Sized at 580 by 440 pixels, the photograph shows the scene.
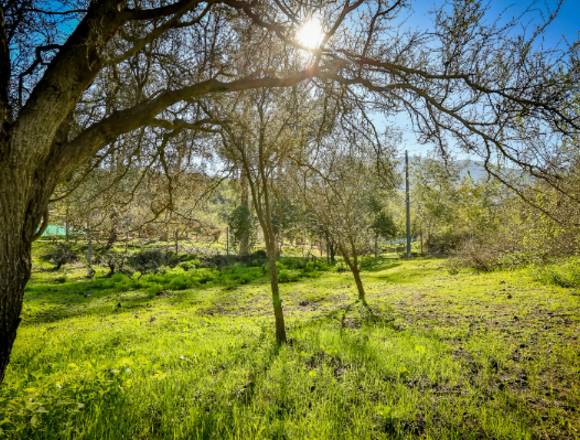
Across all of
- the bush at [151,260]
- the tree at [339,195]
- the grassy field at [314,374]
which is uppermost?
the tree at [339,195]

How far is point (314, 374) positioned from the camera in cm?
367

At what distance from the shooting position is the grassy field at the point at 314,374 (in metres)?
2.66

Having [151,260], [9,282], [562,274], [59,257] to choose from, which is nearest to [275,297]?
[9,282]

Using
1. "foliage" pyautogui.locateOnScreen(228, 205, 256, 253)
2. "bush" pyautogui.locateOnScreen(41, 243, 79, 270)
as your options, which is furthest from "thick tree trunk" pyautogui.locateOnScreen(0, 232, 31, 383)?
"foliage" pyautogui.locateOnScreen(228, 205, 256, 253)

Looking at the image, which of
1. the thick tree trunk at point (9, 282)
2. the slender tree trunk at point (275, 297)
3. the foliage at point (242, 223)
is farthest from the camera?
the foliage at point (242, 223)

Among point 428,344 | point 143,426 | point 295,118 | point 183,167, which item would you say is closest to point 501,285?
point 428,344

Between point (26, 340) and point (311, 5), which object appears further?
point (26, 340)

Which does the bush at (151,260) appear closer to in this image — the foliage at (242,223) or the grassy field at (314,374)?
the foliage at (242,223)

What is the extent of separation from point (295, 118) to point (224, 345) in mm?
3952

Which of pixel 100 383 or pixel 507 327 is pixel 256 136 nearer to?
pixel 100 383

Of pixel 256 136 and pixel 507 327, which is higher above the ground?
pixel 256 136

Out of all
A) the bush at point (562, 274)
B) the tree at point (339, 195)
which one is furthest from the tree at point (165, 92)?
the bush at point (562, 274)

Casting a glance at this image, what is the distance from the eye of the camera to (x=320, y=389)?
339cm

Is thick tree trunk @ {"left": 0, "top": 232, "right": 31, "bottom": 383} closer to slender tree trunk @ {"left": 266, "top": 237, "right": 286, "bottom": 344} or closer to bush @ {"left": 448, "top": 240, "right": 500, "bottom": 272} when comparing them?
slender tree trunk @ {"left": 266, "top": 237, "right": 286, "bottom": 344}
